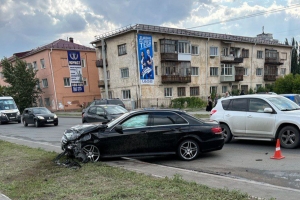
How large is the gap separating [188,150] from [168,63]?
29187 mm

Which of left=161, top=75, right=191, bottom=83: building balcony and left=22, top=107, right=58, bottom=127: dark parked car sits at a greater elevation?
left=161, top=75, right=191, bottom=83: building balcony

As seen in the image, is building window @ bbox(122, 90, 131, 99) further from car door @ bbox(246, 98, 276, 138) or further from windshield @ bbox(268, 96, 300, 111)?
windshield @ bbox(268, 96, 300, 111)

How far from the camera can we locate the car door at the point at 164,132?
6996 mm

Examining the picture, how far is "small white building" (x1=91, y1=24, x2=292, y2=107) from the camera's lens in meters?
32.4

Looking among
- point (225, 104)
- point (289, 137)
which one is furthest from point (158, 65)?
point (289, 137)

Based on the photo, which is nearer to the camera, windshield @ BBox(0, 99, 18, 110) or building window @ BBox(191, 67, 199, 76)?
windshield @ BBox(0, 99, 18, 110)

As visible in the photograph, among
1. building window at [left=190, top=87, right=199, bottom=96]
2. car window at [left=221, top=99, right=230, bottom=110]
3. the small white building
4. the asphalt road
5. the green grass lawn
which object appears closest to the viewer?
the green grass lawn

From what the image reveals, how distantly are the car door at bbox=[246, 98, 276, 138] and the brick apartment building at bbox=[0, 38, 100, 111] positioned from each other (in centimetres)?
3454

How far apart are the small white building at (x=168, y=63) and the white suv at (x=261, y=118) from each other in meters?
19.3

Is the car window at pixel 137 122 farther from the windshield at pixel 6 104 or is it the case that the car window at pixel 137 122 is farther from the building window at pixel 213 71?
the building window at pixel 213 71

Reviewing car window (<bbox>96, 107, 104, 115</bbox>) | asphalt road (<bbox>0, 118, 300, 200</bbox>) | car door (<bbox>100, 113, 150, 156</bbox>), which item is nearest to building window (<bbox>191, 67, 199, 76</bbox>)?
car window (<bbox>96, 107, 104, 115</bbox>)

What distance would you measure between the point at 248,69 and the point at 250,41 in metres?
5.27

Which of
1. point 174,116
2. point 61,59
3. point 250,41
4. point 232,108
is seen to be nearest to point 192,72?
point 250,41

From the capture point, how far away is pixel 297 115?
25.8ft
